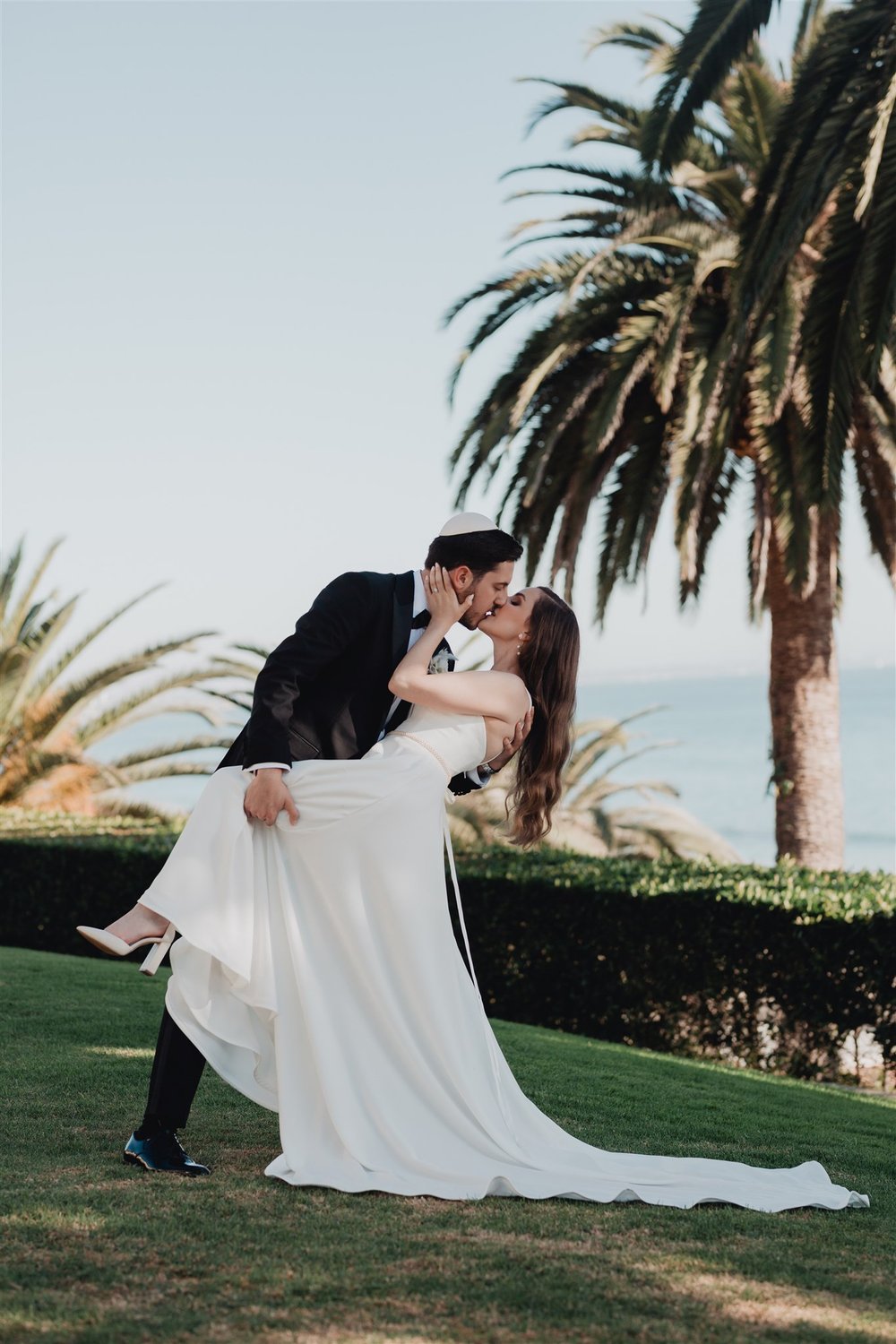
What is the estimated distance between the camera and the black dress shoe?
12.5 feet

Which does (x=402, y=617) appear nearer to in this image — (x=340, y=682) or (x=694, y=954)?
(x=340, y=682)

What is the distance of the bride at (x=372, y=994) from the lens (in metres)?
3.86

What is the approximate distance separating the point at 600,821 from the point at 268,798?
13.3 meters

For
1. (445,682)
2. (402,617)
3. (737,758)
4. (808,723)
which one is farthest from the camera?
(737,758)

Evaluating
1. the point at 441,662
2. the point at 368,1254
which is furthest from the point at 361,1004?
the point at 441,662

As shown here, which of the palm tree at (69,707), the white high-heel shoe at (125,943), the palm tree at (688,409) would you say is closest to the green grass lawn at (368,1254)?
the white high-heel shoe at (125,943)

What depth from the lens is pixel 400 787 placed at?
4.16m

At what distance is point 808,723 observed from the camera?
41.7 feet

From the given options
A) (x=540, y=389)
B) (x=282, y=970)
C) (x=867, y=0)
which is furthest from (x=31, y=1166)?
(x=540, y=389)

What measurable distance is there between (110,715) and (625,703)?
127993mm

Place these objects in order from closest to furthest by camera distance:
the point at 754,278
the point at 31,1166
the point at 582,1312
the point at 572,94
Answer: the point at 582,1312 → the point at 31,1166 → the point at 754,278 → the point at 572,94

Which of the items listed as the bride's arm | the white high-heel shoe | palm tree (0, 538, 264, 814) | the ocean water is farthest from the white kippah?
the ocean water

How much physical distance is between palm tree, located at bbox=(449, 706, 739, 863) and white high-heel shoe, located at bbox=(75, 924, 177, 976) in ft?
36.7

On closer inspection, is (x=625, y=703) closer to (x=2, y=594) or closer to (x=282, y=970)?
(x=2, y=594)
